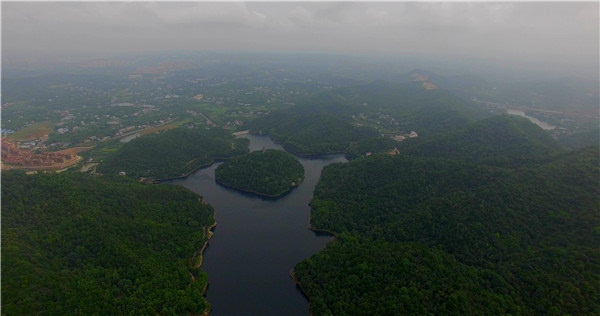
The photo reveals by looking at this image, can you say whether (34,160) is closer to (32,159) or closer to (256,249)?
(32,159)

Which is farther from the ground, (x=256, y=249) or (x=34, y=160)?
(x=34, y=160)

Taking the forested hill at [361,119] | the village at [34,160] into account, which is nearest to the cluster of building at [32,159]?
the village at [34,160]

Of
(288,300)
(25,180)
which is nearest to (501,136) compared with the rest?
(288,300)

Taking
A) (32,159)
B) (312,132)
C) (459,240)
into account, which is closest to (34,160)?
(32,159)

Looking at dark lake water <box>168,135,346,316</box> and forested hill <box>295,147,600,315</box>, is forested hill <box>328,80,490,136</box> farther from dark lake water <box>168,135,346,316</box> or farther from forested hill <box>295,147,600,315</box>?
dark lake water <box>168,135,346,316</box>

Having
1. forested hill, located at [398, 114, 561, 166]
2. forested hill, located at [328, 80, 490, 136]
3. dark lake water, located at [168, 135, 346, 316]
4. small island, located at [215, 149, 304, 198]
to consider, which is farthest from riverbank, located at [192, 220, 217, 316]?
forested hill, located at [328, 80, 490, 136]

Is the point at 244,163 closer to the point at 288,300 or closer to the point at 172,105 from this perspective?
the point at 288,300
